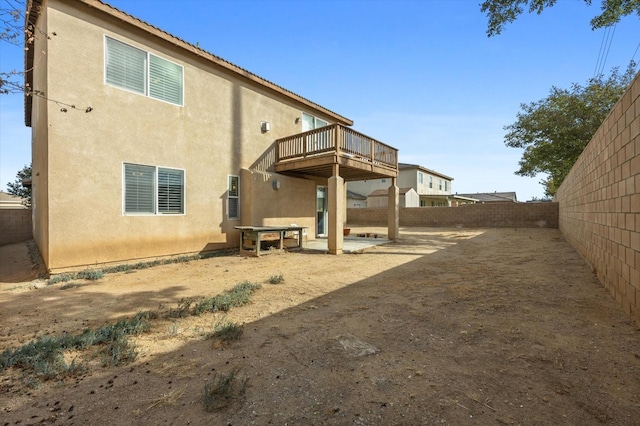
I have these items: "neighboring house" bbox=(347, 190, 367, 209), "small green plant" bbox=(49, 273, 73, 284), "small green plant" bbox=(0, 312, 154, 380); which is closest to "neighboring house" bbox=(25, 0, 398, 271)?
"small green plant" bbox=(49, 273, 73, 284)

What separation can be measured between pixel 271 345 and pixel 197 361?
0.74 m

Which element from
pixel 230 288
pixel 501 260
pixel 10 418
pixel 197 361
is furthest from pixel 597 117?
pixel 10 418

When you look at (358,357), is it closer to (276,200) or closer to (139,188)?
(139,188)

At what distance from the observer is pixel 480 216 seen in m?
21.7

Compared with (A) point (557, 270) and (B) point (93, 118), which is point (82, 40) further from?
(A) point (557, 270)

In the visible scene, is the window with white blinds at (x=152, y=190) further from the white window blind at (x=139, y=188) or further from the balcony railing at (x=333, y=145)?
the balcony railing at (x=333, y=145)

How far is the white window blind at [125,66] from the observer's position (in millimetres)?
7438

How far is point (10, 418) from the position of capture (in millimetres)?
2061

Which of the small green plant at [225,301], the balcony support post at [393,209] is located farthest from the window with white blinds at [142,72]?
the balcony support post at [393,209]

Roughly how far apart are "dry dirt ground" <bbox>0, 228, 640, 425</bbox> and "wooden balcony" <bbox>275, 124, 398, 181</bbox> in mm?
5529

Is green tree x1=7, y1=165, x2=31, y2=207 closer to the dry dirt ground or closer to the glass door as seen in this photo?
the glass door

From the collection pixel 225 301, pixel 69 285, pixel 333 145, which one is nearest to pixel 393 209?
pixel 333 145

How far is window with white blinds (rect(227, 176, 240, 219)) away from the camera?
1015 cm

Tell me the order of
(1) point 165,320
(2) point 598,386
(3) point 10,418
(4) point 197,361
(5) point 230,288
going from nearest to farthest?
(3) point 10,418
(2) point 598,386
(4) point 197,361
(1) point 165,320
(5) point 230,288
